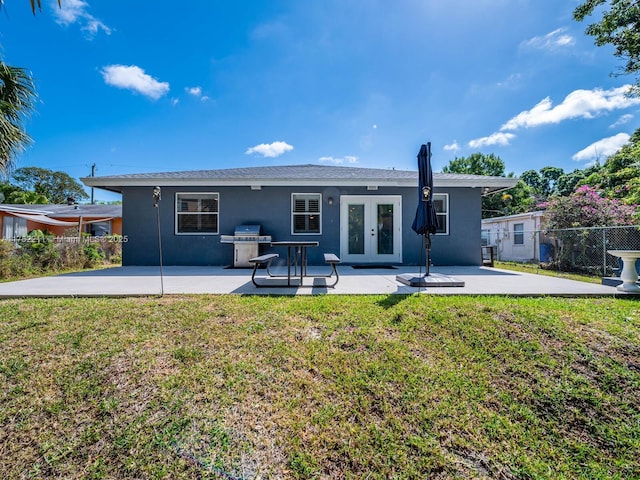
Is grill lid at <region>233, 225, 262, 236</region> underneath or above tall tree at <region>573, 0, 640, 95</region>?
underneath

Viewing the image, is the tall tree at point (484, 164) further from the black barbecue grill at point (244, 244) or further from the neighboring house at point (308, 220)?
the black barbecue grill at point (244, 244)

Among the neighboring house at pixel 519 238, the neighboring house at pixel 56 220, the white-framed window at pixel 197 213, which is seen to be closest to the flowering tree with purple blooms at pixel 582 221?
A: the neighboring house at pixel 519 238

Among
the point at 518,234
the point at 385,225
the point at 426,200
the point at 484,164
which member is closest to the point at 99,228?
the point at 385,225

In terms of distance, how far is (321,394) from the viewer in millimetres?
2422

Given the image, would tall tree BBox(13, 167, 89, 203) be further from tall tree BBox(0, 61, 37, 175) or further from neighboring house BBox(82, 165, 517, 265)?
neighboring house BBox(82, 165, 517, 265)

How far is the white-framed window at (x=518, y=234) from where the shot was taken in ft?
46.8

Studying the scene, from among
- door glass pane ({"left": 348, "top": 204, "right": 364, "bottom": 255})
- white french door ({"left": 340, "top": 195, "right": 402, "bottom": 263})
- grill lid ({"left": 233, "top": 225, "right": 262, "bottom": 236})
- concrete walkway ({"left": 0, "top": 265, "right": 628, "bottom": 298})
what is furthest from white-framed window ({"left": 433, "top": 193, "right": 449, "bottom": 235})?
grill lid ({"left": 233, "top": 225, "right": 262, "bottom": 236})

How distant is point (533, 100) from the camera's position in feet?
39.9

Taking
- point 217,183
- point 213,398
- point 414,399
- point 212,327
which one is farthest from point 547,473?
point 217,183

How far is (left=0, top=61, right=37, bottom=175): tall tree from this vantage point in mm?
7009

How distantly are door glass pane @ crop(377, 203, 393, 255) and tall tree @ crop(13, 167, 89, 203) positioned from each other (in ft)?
130

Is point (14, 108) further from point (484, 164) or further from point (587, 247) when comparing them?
point (484, 164)

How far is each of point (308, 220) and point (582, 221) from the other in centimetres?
1026

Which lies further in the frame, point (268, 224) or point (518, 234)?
point (518, 234)
